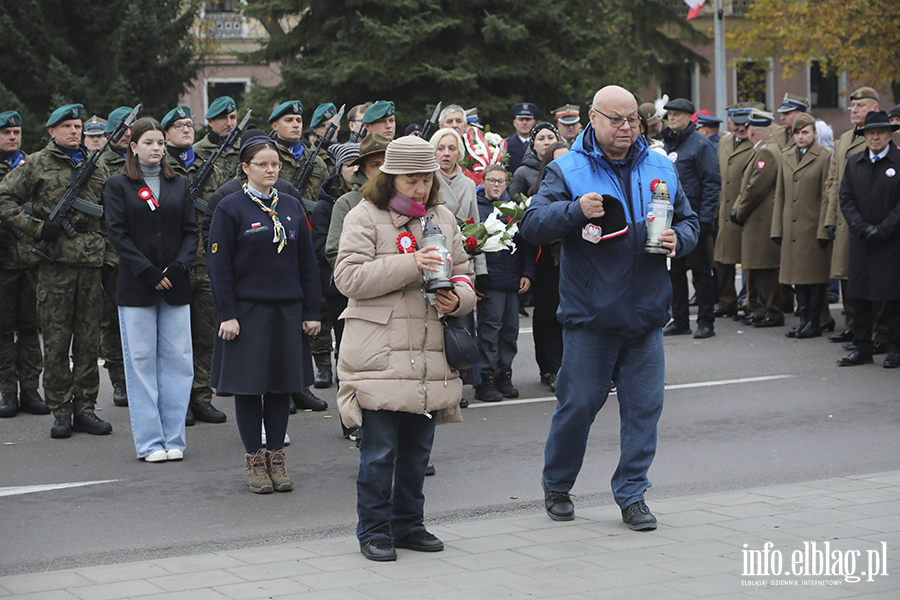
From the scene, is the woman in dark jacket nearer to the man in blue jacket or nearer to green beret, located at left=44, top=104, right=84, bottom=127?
green beret, located at left=44, top=104, right=84, bottom=127

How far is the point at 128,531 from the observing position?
251 inches

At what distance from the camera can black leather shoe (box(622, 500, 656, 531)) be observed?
5.95 m

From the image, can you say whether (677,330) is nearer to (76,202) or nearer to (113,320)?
(113,320)

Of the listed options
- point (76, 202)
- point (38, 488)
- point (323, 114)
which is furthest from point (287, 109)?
point (38, 488)

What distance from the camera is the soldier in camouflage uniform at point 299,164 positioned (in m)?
10.4

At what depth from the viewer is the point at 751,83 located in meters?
40.7

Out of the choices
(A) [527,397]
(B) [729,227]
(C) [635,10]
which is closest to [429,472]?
(A) [527,397]

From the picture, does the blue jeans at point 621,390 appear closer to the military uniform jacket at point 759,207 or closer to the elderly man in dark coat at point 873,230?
the elderly man in dark coat at point 873,230

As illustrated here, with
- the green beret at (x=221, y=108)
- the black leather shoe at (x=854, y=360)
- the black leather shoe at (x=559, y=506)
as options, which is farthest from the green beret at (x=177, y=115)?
the black leather shoe at (x=854, y=360)

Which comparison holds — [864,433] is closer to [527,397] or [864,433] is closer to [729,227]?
[527,397]

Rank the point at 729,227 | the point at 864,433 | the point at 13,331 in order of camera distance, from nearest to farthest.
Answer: the point at 864,433 < the point at 13,331 < the point at 729,227

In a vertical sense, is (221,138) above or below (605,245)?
above

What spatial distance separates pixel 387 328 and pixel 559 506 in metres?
1.40

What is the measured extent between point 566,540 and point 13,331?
6.12 meters
